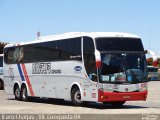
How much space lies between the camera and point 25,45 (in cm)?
2805

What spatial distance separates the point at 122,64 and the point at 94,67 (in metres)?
1.17

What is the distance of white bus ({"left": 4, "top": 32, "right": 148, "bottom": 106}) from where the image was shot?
20.8 m

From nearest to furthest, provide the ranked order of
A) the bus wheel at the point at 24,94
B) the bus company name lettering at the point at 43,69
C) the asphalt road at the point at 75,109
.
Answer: the asphalt road at the point at 75,109
the bus company name lettering at the point at 43,69
the bus wheel at the point at 24,94

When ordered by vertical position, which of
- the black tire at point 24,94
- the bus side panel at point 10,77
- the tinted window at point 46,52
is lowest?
the black tire at point 24,94

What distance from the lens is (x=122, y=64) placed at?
21.1 m

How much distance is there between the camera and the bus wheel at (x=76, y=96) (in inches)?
880

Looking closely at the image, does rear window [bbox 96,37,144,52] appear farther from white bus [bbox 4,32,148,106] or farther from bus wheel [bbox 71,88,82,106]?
bus wheel [bbox 71,88,82,106]

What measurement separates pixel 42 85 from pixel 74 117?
10.1m

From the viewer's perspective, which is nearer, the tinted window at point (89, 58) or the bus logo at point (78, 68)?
the tinted window at point (89, 58)

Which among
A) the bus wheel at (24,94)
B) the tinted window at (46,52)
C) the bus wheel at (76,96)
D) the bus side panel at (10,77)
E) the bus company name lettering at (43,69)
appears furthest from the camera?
the bus side panel at (10,77)

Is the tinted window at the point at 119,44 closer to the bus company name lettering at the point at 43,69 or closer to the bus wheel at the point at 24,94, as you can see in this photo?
the bus company name lettering at the point at 43,69

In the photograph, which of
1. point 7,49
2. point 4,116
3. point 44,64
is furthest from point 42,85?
point 4,116

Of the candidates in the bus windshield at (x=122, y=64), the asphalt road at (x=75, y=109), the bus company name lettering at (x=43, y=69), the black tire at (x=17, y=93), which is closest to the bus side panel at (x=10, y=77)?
the black tire at (x=17, y=93)

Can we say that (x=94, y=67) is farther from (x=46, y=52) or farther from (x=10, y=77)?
(x=10, y=77)
